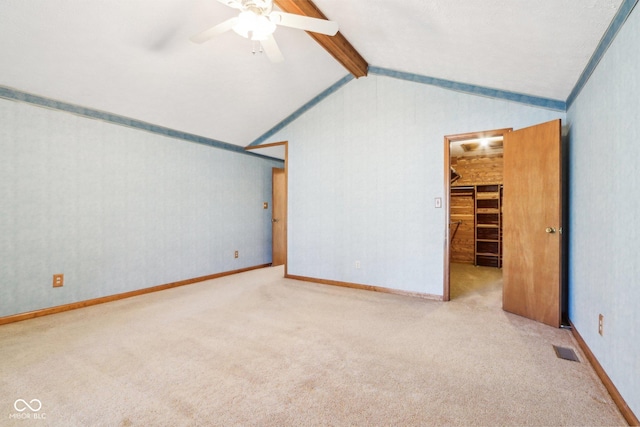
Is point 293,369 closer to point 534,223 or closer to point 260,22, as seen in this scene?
point 260,22

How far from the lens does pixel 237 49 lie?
3098 millimetres

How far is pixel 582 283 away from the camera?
91.4 inches

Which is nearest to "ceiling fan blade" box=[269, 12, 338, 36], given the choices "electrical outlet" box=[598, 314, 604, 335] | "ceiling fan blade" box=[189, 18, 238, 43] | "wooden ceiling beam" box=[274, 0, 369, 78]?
"ceiling fan blade" box=[189, 18, 238, 43]

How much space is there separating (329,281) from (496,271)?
3.23 meters

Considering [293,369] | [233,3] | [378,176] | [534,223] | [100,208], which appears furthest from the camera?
[378,176]

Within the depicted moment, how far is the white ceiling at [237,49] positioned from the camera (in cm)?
208

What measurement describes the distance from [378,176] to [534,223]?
1822 millimetres

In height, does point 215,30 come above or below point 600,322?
above

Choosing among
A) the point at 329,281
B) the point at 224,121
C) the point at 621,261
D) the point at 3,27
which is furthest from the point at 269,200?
the point at 621,261

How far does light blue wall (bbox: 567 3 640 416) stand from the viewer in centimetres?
145

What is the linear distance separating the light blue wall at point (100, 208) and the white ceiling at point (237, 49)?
0.39 meters

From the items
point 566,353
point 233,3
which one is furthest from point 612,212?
point 233,3

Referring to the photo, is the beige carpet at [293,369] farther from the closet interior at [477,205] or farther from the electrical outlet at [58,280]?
the closet interior at [477,205]

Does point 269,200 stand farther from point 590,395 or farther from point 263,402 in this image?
point 590,395
